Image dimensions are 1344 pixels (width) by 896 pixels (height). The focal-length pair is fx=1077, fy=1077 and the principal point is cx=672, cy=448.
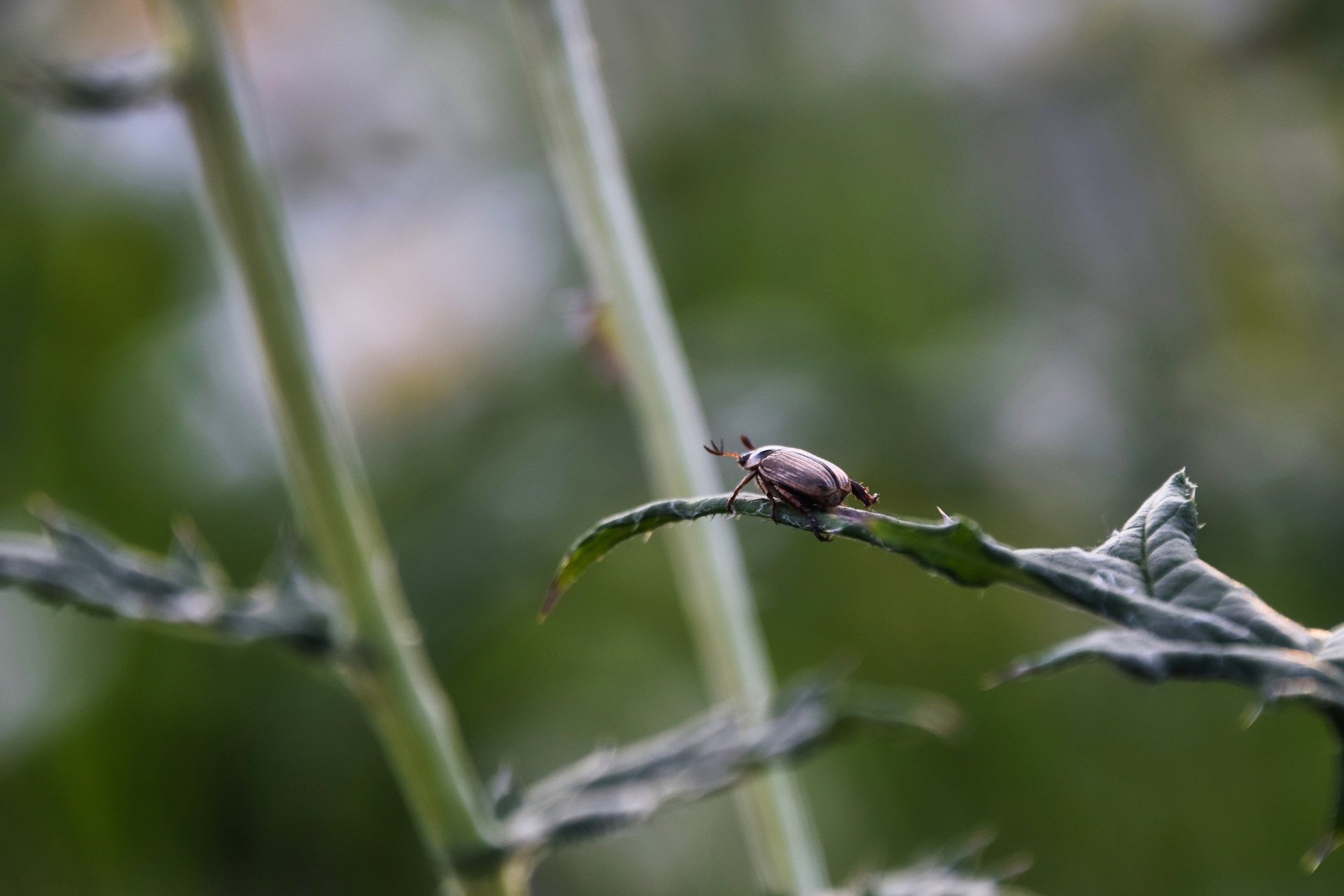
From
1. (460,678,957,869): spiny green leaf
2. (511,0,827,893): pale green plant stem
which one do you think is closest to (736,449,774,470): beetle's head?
(511,0,827,893): pale green plant stem

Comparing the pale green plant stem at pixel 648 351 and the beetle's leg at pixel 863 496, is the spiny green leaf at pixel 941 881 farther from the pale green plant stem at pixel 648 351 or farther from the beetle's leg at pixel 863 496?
the beetle's leg at pixel 863 496

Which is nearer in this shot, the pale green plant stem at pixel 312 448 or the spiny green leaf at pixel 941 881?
the spiny green leaf at pixel 941 881

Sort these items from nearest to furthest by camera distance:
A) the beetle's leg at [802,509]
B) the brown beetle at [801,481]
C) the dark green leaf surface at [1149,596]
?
the dark green leaf surface at [1149,596] < the beetle's leg at [802,509] < the brown beetle at [801,481]

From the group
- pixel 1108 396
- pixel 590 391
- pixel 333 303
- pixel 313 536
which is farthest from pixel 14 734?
pixel 1108 396

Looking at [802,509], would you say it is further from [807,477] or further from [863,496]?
[863,496]

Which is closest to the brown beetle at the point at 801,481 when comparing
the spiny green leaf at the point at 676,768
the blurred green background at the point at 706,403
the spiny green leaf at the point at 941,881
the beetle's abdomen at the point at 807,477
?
the beetle's abdomen at the point at 807,477

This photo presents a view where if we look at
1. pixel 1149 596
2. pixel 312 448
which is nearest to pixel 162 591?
pixel 312 448

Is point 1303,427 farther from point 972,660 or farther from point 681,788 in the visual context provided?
point 681,788
